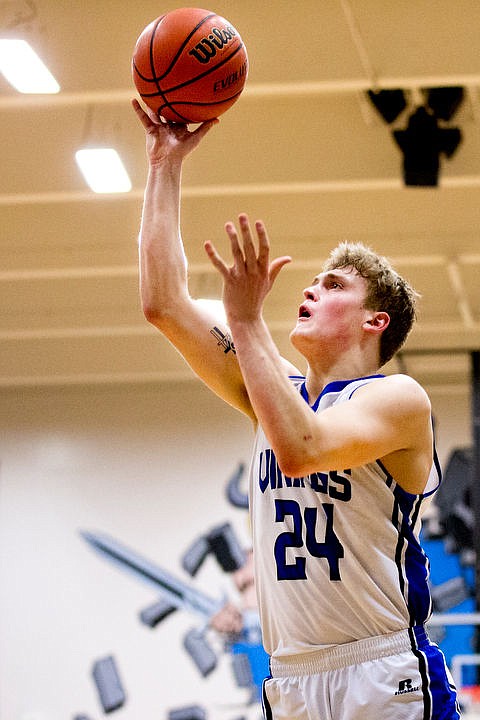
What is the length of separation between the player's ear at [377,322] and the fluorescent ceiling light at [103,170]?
14.8 feet

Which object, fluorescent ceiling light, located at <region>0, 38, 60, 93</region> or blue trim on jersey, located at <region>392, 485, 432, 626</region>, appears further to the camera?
fluorescent ceiling light, located at <region>0, 38, 60, 93</region>

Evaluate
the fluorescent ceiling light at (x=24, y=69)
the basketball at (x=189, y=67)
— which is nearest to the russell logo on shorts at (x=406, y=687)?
the basketball at (x=189, y=67)

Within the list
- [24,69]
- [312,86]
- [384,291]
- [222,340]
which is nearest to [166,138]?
[222,340]

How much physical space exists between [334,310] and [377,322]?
0.42 ft

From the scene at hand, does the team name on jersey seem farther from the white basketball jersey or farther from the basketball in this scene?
the basketball

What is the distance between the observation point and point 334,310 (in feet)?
9.33

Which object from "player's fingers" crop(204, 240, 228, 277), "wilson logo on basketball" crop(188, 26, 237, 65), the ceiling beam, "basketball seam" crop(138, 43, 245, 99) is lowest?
"player's fingers" crop(204, 240, 228, 277)

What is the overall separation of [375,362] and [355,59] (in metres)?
4.03

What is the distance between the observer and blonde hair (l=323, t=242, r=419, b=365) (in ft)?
9.57

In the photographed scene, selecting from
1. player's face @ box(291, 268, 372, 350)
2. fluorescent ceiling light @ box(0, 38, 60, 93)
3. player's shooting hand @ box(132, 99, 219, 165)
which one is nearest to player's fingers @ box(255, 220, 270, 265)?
player's face @ box(291, 268, 372, 350)

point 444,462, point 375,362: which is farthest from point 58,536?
point 375,362

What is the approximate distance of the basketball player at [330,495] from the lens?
2.34 m

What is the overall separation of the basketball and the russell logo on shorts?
165 centimetres

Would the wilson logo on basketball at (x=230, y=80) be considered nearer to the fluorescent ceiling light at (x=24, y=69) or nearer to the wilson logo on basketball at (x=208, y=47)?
the wilson logo on basketball at (x=208, y=47)
